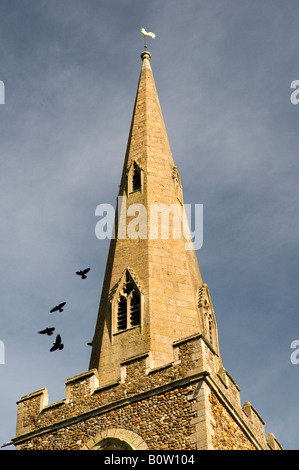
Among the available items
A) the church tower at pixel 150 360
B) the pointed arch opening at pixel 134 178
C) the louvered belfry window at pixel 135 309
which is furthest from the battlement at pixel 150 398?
the pointed arch opening at pixel 134 178

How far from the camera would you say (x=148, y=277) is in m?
23.1

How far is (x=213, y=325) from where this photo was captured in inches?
945

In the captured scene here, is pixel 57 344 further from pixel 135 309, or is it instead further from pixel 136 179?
pixel 136 179

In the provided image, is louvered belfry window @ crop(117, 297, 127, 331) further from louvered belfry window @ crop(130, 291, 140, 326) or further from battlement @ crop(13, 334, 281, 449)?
battlement @ crop(13, 334, 281, 449)

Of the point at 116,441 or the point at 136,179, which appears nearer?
the point at 116,441

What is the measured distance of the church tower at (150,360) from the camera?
1903 centimetres

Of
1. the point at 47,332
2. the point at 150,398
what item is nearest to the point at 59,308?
the point at 47,332

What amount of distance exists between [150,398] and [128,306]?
381 cm

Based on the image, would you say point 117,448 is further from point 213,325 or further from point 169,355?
point 213,325

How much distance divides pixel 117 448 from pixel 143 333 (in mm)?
3575

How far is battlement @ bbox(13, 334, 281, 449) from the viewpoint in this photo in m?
19.1

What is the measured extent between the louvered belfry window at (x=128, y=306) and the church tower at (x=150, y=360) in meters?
0.03

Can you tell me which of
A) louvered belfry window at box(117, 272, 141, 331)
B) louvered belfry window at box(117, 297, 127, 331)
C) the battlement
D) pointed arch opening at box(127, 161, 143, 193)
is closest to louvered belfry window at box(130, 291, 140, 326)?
louvered belfry window at box(117, 272, 141, 331)
